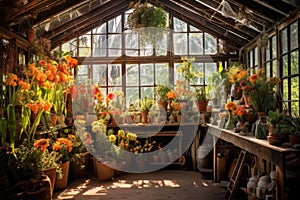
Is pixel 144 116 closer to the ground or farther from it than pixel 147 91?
closer to the ground

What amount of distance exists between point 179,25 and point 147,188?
129 inches

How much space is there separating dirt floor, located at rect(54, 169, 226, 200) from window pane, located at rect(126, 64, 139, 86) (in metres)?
1.74

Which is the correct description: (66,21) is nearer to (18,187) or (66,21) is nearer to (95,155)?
(95,155)

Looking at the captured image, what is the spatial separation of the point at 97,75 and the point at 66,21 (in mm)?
1217

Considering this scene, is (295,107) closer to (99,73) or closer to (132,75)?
(132,75)

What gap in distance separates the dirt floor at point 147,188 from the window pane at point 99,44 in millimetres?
2344

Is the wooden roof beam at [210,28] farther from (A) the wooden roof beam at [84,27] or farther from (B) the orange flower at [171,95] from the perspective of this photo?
(B) the orange flower at [171,95]

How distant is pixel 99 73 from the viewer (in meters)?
6.71

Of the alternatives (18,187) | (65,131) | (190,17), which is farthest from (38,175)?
(190,17)

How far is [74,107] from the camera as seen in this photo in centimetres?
607

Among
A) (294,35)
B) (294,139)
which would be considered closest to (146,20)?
(294,35)

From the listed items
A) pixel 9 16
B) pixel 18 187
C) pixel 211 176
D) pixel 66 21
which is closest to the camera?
pixel 18 187

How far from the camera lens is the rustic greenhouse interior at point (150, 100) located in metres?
3.61

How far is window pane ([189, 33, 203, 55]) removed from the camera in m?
6.71
